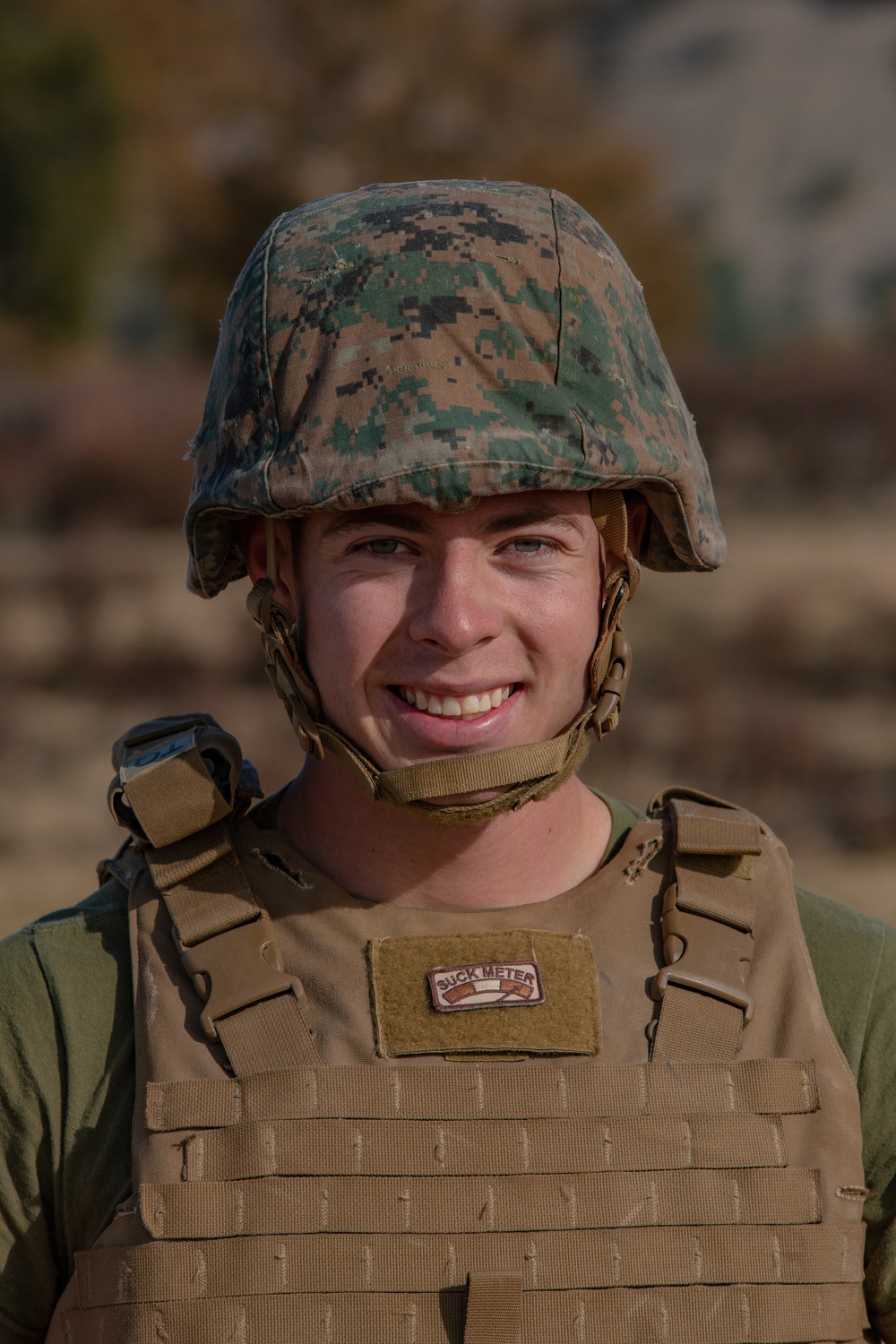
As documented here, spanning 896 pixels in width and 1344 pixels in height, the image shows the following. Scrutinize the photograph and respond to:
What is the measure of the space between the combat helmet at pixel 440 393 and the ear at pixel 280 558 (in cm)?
3

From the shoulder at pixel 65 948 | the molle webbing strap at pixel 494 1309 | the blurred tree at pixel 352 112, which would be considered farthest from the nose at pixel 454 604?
the blurred tree at pixel 352 112

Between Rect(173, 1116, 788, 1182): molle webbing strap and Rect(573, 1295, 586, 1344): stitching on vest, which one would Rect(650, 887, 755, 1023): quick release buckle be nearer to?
Rect(173, 1116, 788, 1182): molle webbing strap

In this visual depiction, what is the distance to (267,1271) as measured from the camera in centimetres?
252

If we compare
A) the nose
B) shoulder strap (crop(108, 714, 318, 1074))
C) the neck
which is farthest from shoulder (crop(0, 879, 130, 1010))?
the nose

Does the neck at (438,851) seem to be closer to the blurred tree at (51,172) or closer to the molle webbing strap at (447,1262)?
the molle webbing strap at (447,1262)

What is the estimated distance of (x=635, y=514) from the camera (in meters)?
3.11

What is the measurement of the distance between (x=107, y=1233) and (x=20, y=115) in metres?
33.2

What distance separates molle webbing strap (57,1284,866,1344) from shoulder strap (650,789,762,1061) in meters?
0.38

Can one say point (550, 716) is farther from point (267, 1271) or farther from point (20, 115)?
point (20, 115)

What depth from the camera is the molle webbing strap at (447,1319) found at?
2.50 meters

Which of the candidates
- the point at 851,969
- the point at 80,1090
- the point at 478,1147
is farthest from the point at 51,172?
the point at 478,1147

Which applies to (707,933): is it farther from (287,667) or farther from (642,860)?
(287,667)

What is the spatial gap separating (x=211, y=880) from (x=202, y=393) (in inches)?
839

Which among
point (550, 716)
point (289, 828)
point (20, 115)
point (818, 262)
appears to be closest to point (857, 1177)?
point (550, 716)
